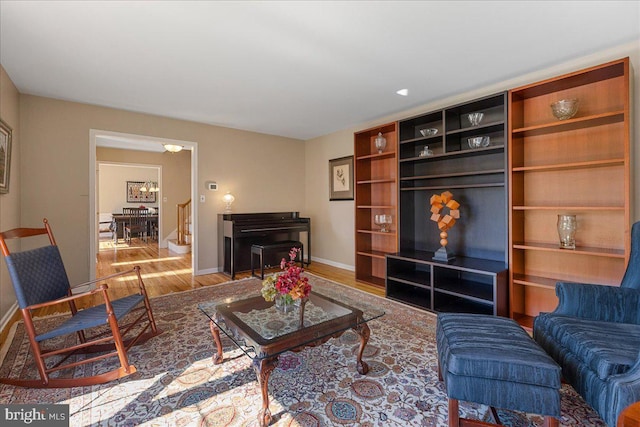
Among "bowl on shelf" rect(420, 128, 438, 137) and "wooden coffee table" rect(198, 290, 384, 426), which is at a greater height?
"bowl on shelf" rect(420, 128, 438, 137)

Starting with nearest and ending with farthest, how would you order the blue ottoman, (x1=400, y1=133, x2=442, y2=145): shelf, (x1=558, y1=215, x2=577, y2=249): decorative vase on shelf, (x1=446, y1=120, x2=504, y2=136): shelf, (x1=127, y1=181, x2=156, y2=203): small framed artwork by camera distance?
1. the blue ottoman
2. (x1=558, y1=215, x2=577, y2=249): decorative vase on shelf
3. (x1=446, y1=120, x2=504, y2=136): shelf
4. (x1=400, y1=133, x2=442, y2=145): shelf
5. (x1=127, y1=181, x2=156, y2=203): small framed artwork

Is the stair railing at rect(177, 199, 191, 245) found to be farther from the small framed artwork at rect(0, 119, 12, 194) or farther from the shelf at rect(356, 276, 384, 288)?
the shelf at rect(356, 276, 384, 288)

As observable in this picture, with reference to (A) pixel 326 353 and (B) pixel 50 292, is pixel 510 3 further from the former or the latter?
(B) pixel 50 292

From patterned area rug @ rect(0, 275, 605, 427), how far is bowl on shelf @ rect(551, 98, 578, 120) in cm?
212

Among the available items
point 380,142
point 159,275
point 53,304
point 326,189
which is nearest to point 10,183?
point 53,304

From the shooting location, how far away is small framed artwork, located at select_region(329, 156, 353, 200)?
16.1ft

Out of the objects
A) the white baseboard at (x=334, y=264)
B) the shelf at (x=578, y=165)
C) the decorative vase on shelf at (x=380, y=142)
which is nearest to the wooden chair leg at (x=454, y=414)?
the shelf at (x=578, y=165)

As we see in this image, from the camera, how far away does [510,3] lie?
1890 mm

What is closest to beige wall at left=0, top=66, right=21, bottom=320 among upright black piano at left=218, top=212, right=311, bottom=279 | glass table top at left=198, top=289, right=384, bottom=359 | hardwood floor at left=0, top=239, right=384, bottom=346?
hardwood floor at left=0, top=239, right=384, bottom=346

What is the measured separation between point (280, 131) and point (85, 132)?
2731 millimetres

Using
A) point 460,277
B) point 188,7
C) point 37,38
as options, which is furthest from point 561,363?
point 37,38

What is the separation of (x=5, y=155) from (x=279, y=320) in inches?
121

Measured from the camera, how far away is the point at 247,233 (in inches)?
182

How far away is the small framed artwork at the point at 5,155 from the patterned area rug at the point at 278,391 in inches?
54.5
